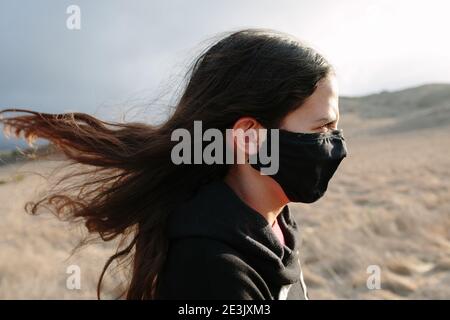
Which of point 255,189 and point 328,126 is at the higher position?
point 328,126

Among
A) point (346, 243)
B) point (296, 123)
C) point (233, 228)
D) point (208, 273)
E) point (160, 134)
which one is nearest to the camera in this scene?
point (208, 273)

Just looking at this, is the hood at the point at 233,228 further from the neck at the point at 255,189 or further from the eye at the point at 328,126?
the eye at the point at 328,126

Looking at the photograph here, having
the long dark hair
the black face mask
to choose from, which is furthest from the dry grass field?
the black face mask

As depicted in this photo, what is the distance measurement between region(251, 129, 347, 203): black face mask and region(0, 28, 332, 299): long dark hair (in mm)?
98

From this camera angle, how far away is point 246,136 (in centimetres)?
185

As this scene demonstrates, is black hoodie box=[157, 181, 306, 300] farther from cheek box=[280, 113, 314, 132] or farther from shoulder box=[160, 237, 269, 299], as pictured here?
cheek box=[280, 113, 314, 132]

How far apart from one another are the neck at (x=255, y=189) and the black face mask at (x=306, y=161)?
4 centimetres

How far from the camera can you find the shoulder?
151 cm

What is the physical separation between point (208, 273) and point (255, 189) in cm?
47

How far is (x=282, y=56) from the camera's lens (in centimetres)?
180

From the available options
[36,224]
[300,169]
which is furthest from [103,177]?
[36,224]

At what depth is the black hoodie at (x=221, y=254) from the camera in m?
1.52

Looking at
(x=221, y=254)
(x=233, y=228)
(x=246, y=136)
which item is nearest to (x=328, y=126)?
(x=246, y=136)

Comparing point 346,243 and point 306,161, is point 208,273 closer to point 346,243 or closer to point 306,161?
point 306,161
